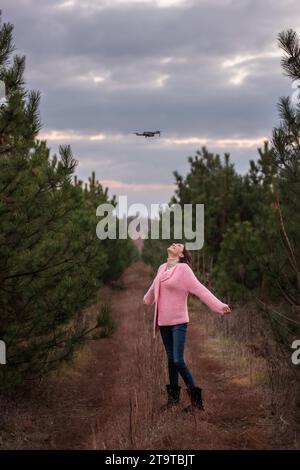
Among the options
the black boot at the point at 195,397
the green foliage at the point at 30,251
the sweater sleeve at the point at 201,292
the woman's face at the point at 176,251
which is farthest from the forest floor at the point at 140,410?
the woman's face at the point at 176,251

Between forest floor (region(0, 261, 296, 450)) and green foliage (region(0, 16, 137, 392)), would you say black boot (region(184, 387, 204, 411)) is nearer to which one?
forest floor (region(0, 261, 296, 450))

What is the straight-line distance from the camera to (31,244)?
6.79 meters

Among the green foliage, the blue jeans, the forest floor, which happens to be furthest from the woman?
the green foliage

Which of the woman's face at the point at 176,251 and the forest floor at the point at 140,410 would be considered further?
the woman's face at the point at 176,251

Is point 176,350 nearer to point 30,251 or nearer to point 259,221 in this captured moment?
point 30,251

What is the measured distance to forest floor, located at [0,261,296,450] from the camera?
5.67 metres

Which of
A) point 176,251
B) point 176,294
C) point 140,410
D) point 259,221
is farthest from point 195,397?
point 259,221

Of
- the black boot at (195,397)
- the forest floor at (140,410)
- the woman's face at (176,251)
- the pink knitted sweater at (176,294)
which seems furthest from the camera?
the woman's face at (176,251)

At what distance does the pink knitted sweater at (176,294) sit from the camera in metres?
6.57

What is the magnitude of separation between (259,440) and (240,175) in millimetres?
13596

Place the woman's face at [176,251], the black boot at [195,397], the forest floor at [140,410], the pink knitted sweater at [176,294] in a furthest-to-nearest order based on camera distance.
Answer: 1. the woman's face at [176,251]
2. the pink knitted sweater at [176,294]
3. the black boot at [195,397]
4. the forest floor at [140,410]

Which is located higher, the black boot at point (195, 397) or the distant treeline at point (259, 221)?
the distant treeline at point (259, 221)

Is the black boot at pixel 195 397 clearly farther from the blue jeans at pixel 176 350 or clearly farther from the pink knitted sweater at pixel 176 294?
the pink knitted sweater at pixel 176 294

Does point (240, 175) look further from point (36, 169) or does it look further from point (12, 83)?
point (12, 83)
